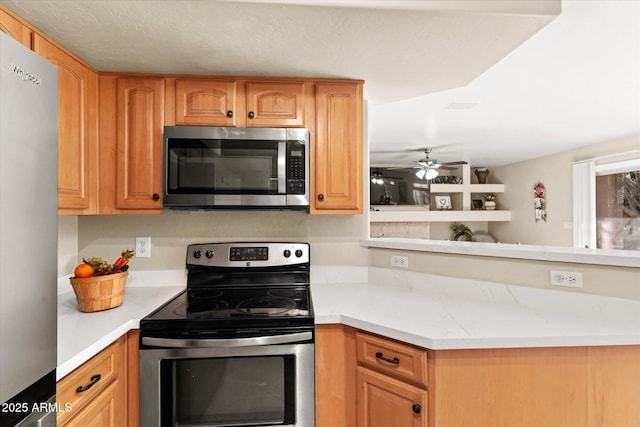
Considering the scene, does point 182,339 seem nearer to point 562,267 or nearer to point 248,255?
point 248,255

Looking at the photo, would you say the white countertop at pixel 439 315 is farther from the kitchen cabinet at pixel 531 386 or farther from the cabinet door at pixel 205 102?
the cabinet door at pixel 205 102

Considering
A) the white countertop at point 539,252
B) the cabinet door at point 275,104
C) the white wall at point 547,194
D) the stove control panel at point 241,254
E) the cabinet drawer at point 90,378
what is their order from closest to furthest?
the cabinet drawer at point 90,378
the white countertop at point 539,252
the cabinet door at point 275,104
the stove control panel at point 241,254
the white wall at point 547,194

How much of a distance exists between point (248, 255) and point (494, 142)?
4231 mm

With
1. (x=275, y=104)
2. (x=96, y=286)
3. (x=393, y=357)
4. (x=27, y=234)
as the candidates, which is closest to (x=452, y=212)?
(x=275, y=104)

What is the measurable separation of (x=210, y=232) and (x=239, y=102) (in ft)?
2.70

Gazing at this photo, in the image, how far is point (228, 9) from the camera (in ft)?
4.05

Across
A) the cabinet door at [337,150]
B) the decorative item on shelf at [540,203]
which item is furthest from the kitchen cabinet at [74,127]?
the decorative item on shelf at [540,203]

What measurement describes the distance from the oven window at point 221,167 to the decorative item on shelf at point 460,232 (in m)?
5.89

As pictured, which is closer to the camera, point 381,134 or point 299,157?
point 299,157

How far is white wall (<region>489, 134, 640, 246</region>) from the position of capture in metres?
4.95

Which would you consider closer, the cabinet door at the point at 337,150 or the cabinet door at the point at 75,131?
the cabinet door at the point at 75,131

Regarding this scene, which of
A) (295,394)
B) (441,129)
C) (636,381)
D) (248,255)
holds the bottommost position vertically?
(295,394)

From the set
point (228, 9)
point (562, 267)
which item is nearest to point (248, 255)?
point (228, 9)

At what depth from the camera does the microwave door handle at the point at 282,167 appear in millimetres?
1747
